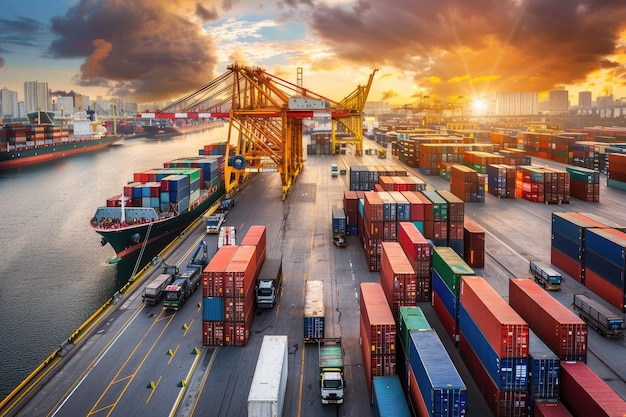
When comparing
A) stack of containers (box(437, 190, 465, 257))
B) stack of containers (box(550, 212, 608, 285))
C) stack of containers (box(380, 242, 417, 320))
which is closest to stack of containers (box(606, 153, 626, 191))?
stack of containers (box(550, 212, 608, 285))

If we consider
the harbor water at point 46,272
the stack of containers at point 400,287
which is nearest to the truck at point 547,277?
the stack of containers at point 400,287

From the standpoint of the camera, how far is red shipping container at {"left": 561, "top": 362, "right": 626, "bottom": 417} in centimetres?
1462

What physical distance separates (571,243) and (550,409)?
19311mm

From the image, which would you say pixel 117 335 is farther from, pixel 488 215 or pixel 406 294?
pixel 488 215

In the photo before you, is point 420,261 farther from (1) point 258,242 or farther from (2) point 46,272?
(2) point 46,272

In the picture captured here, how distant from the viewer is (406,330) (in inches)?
758

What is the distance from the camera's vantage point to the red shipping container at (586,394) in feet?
48.0

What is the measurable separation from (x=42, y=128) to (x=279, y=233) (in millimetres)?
136822

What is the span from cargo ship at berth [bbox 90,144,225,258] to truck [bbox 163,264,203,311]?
13.8 m

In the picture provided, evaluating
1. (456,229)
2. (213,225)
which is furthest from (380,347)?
(213,225)

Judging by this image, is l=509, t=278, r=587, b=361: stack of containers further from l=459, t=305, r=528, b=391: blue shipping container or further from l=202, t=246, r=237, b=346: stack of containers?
l=202, t=246, r=237, b=346: stack of containers

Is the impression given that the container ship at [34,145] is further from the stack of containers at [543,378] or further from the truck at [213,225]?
the stack of containers at [543,378]

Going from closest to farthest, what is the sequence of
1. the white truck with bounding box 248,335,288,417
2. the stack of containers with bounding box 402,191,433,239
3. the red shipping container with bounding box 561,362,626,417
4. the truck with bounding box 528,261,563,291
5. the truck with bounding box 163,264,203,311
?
the red shipping container with bounding box 561,362,626,417
the white truck with bounding box 248,335,288,417
the truck with bounding box 163,264,203,311
the truck with bounding box 528,261,563,291
the stack of containers with bounding box 402,191,433,239

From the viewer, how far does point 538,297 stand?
20828 millimetres
